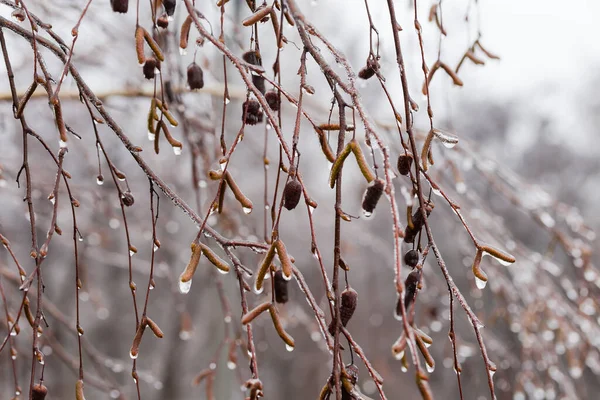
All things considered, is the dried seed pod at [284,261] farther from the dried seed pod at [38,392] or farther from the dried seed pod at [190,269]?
the dried seed pod at [38,392]

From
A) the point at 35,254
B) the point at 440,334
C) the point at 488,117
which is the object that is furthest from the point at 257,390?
the point at 440,334

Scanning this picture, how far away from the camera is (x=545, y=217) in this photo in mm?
1650

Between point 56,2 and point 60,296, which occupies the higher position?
point 60,296

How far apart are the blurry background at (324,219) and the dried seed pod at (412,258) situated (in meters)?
0.33

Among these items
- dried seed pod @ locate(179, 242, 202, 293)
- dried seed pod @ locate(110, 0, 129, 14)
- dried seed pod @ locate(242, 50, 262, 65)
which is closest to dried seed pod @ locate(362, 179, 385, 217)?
dried seed pod @ locate(179, 242, 202, 293)

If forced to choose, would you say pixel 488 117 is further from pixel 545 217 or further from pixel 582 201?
pixel 545 217

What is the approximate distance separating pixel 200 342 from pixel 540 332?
6.45 meters

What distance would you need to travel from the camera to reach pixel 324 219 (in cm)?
313

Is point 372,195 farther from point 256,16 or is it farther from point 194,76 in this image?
point 194,76

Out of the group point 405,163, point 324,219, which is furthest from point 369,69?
point 324,219

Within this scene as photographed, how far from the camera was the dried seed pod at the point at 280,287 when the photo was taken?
624 millimetres

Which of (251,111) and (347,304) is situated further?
(251,111)

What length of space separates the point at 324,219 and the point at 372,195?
259 cm

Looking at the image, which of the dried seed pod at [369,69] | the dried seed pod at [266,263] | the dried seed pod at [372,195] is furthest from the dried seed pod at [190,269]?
the dried seed pod at [369,69]
